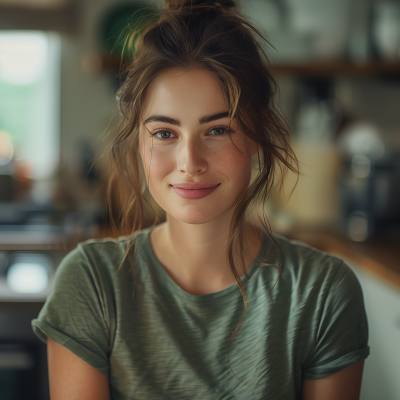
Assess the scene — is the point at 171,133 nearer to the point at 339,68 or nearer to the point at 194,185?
the point at 194,185

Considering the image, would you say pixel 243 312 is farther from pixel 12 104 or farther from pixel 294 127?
pixel 12 104

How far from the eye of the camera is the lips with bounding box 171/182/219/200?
2.50 feet

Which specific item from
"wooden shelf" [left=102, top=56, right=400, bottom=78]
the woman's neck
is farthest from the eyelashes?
"wooden shelf" [left=102, top=56, right=400, bottom=78]

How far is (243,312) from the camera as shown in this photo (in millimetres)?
833

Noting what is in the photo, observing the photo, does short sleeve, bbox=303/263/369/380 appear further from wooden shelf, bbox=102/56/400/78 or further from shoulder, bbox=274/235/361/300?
wooden shelf, bbox=102/56/400/78

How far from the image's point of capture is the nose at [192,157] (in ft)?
2.43

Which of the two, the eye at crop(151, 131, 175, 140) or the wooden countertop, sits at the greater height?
the eye at crop(151, 131, 175, 140)

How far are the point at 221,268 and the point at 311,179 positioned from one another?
1.50 meters

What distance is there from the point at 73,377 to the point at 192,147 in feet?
1.46

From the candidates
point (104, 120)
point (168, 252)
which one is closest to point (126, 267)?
point (168, 252)

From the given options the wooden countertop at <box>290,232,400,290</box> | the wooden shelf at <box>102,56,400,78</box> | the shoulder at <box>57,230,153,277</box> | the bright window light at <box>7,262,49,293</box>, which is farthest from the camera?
the wooden shelf at <box>102,56,400,78</box>

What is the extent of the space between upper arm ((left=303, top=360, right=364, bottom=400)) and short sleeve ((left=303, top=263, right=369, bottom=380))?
1 cm

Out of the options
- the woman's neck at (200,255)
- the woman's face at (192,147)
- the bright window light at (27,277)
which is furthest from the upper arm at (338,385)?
the bright window light at (27,277)

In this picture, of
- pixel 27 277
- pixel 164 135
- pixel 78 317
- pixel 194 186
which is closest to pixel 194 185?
pixel 194 186
